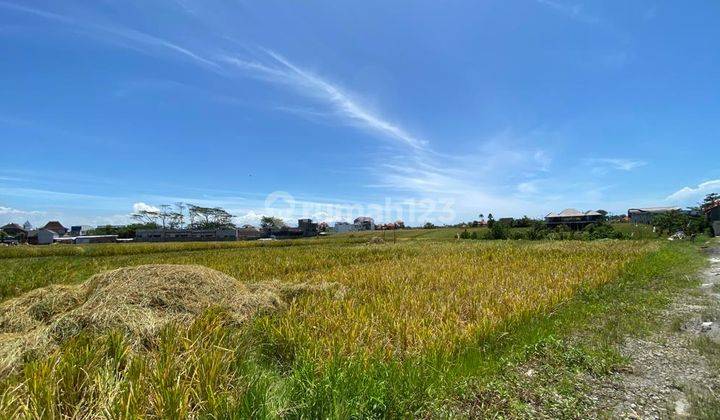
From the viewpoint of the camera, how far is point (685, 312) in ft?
23.5

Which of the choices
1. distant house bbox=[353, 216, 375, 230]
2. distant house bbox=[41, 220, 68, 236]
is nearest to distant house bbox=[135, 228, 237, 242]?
distant house bbox=[41, 220, 68, 236]

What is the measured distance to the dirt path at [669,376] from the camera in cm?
344

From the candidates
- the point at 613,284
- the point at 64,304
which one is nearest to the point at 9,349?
the point at 64,304

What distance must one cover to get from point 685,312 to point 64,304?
12.2 meters

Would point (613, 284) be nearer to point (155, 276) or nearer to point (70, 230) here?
point (155, 276)

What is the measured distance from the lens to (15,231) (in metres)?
103

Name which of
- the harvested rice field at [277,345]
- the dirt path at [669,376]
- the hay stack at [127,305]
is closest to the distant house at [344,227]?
the harvested rice field at [277,345]

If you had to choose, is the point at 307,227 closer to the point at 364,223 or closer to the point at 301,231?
the point at 301,231

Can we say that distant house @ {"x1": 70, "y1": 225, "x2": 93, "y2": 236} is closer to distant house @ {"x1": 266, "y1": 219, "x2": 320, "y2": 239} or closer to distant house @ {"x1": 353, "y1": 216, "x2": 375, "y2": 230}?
distant house @ {"x1": 266, "y1": 219, "x2": 320, "y2": 239}

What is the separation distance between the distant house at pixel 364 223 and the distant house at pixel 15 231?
360ft

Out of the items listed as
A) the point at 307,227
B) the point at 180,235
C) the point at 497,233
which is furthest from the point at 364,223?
the point at 497,233

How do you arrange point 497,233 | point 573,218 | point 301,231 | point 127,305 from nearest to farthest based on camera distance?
point 127,305 < point 497,233 < point 573,218 < point 301,231

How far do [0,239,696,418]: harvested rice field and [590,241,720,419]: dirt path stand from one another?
33 centimetres

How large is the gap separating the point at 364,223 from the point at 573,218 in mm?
87231
